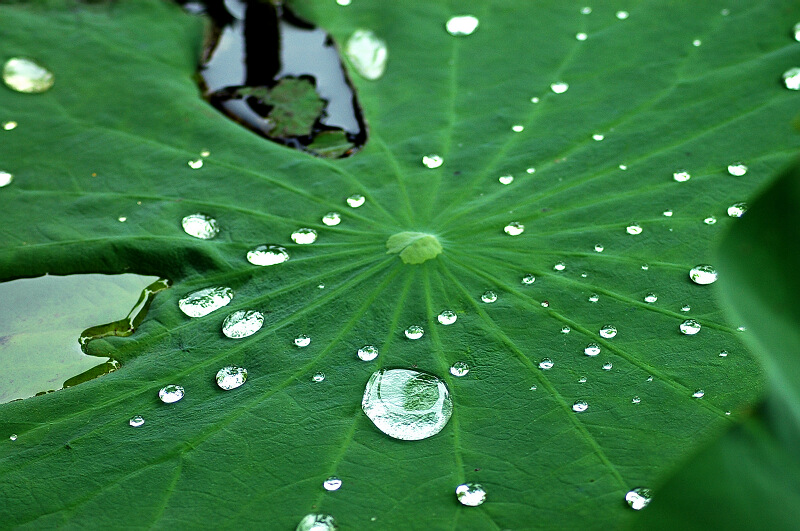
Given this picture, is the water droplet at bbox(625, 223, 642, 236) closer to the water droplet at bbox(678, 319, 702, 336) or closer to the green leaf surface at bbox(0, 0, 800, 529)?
the green leaf surface at bbox(0, 0, 800, 529)

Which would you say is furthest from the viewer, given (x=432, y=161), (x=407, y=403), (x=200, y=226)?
(x=432, y=161)

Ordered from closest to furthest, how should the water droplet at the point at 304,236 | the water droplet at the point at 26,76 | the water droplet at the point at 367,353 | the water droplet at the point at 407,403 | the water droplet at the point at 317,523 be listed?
the water droplet at the point at 317,523 → the water droplet at the point at 407,403 → the water droplet at the point at 367,353 → the water droplet at the point at 304,236 → the water droplet at the point at 26,76

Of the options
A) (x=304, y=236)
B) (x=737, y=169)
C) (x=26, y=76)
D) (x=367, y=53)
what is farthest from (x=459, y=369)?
(x=26, y=76)

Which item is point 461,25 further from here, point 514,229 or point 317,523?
point 317,523

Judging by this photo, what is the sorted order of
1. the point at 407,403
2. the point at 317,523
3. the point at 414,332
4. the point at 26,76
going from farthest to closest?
the point at 26,76 → the point at 414,332 → the point at 407,403 → the point at 317,523

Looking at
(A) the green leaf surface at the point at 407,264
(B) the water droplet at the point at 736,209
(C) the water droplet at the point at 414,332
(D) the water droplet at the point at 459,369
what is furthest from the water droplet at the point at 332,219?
(B) the water droplet at the point at 736,209

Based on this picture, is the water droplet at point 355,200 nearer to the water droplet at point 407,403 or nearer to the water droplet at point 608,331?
the water droplet at point 407,403

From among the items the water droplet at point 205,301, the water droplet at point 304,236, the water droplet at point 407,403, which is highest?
the water droplet at point 304,236

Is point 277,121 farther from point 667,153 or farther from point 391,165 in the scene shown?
point 667,153

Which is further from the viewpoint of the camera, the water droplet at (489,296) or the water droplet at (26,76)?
the water droplet at (26,76)
